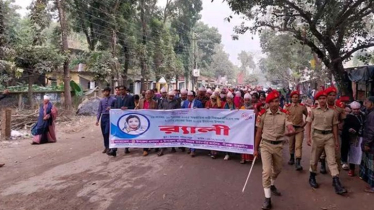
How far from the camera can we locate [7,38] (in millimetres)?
12086

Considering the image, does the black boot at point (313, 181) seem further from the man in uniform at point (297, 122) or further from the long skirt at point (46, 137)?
the long skirt at point (46, 137)

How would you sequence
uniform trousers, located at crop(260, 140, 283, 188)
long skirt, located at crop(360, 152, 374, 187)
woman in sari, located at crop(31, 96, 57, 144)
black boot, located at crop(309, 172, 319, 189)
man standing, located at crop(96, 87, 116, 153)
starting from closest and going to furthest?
uniform trousers, located at crop(260, 140, 283, 188) < long skirt, located at crop(360, 152, 374, 187) < black boot, located at crop(309, 172, 319, 189) < man standing, located at crop(96, 87, 116, 153) < woman in sari, located at crop(31, 96, 57, 144)

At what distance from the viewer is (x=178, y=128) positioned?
7.74 meters

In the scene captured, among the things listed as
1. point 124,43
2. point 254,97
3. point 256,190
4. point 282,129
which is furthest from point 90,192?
point 124,43

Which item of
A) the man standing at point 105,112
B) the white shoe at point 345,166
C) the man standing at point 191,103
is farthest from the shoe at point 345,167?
the man standing at point 105,112

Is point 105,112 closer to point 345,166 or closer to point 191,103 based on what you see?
point 191,103

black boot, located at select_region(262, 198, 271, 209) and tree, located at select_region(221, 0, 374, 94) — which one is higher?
tree, located at select_region(221, 0, 374, 94)

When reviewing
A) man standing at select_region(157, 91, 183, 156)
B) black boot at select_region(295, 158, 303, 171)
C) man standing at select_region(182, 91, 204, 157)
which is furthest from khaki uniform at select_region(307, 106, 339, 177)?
man standing at select_region(157, 91, 183, 156)

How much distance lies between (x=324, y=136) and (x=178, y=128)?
3.46m

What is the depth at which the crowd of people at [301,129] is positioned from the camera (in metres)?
4.80

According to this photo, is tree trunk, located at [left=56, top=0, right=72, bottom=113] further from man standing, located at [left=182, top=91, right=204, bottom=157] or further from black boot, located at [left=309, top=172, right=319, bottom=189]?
black boot, located at [left=309, top=172, right=319, bottom=189]

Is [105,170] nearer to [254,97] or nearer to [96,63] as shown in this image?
[254,97]

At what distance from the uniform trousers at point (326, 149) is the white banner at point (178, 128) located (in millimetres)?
1961

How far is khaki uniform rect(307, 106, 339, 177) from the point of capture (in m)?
5.21
